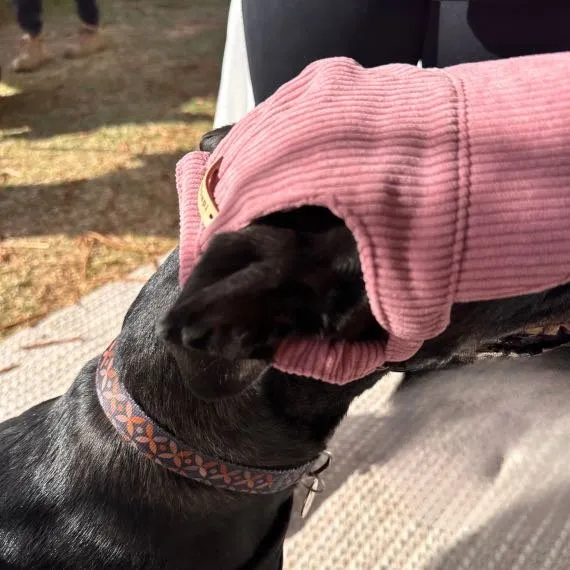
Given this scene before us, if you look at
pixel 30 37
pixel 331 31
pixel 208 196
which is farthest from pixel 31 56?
pixel 208 196

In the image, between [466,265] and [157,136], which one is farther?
[157,136]

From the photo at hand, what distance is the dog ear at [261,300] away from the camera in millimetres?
746

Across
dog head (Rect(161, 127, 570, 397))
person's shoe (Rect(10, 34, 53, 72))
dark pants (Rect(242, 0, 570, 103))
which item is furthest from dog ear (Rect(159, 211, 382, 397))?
person's shoe (Rect(10, 34, 53, 72))

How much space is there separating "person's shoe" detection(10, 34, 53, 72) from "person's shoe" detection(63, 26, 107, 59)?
13 cm

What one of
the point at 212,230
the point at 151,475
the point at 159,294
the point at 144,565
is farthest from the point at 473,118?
the point at 144,565

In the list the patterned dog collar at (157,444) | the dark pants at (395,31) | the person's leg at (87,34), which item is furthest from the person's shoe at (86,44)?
the patterned dog collar at (157,444)

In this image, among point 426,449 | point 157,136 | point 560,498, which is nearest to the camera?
point 560,498

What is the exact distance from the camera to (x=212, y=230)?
0.85m

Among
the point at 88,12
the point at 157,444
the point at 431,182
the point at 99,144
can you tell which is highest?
the point at 431,182

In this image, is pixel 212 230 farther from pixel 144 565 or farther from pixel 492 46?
pixel 492 46

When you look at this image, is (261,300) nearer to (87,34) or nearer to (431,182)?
(431,182)

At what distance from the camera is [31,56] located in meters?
3.98

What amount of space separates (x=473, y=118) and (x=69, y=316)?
1859 millimetres

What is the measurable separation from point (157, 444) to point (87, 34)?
12.7ft
